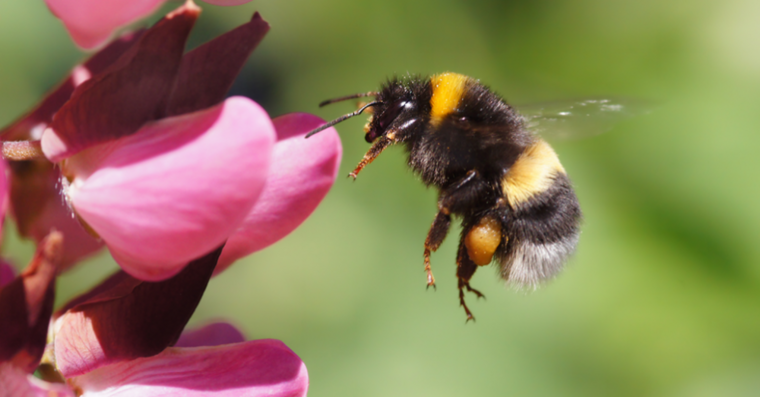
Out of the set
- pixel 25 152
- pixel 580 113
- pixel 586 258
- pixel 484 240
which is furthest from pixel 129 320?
pixel 586 258

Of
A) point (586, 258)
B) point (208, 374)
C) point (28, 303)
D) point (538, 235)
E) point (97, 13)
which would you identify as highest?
point (97, 13)

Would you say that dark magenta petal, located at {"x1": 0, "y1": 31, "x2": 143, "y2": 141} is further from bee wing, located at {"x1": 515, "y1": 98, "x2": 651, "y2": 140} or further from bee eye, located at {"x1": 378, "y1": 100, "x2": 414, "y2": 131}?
bee wing, located at {"x1": 515, "y1": 98, "x2": 651, "y2": 140}

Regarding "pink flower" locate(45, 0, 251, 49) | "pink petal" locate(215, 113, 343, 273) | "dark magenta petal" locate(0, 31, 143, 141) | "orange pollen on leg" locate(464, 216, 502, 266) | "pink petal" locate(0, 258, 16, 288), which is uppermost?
"pink flower" locate(45, 0, 251, 49)

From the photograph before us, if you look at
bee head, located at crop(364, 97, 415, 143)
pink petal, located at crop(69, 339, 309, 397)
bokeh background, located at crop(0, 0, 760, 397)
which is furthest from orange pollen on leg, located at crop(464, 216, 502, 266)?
bokeh background, located at crop(0, 0, 760, 397)

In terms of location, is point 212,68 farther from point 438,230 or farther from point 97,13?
point 438,230

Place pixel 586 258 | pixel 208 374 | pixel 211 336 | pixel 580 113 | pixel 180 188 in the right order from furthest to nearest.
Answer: pixel 586 258 < pixel 580 113 < pixel 211 336 < pixel 208 374 < pixel 180 188

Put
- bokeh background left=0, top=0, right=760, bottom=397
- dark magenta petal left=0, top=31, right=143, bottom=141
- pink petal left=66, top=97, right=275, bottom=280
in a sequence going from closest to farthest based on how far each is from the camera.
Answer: pink petal left=66, top=97, right=275, bottom=280 → dark magenta petal left=0, top=31, right=143, bottom=141 → bokeh background left=0, top=0, right=760, bottom=397

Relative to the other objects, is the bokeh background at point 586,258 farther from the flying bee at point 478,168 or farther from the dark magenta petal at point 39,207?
the dark magenta petal at point 39,207

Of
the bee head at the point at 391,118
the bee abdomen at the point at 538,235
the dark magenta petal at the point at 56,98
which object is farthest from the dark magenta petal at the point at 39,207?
the bee abdomen at the point at 538,235
